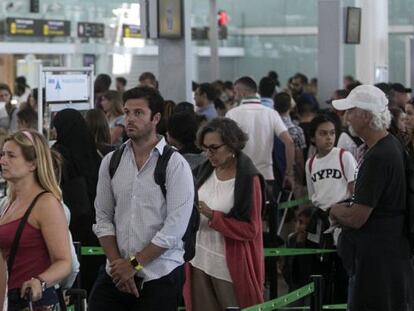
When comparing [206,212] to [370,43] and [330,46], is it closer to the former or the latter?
A: [330,46]

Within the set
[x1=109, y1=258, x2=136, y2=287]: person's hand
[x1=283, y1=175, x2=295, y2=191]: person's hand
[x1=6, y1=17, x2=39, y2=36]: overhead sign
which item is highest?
[x1=6, y1=17, x2=39, y2=36]: overhead sign

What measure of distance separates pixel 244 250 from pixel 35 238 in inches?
76.8

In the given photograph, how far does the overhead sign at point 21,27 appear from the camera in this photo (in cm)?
1850

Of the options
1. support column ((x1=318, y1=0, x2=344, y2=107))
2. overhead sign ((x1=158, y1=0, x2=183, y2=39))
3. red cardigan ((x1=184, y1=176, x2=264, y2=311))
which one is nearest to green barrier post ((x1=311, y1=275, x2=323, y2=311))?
red cardigan ((x1=184, y1=176, x2=264, y2=311))

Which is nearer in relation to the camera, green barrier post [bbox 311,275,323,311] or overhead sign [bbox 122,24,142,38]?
green barrier post [bbox 311,275,323,311]

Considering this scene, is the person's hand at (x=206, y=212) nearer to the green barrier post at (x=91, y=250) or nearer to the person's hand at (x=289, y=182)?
the green barrier post at (x=91, y=250)

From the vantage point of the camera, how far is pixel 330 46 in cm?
1617

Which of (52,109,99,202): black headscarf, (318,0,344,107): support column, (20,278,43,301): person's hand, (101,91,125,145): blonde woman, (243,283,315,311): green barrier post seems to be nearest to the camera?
(20,278,43,301): person's hand

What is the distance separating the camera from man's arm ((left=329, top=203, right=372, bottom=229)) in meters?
5.48

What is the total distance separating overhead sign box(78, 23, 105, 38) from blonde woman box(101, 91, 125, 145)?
9.01 meters

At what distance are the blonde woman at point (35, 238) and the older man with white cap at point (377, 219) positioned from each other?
1669 mm

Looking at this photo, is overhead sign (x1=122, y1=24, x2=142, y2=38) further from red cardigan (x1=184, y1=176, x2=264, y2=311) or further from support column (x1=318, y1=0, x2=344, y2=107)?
red cardigan (x1=184, y1=176, x2=264, y2=311)

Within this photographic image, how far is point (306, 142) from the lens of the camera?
11891 mm

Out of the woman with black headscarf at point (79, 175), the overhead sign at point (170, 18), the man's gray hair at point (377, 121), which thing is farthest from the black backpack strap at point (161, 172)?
the overhead sign at point (170, 18)
